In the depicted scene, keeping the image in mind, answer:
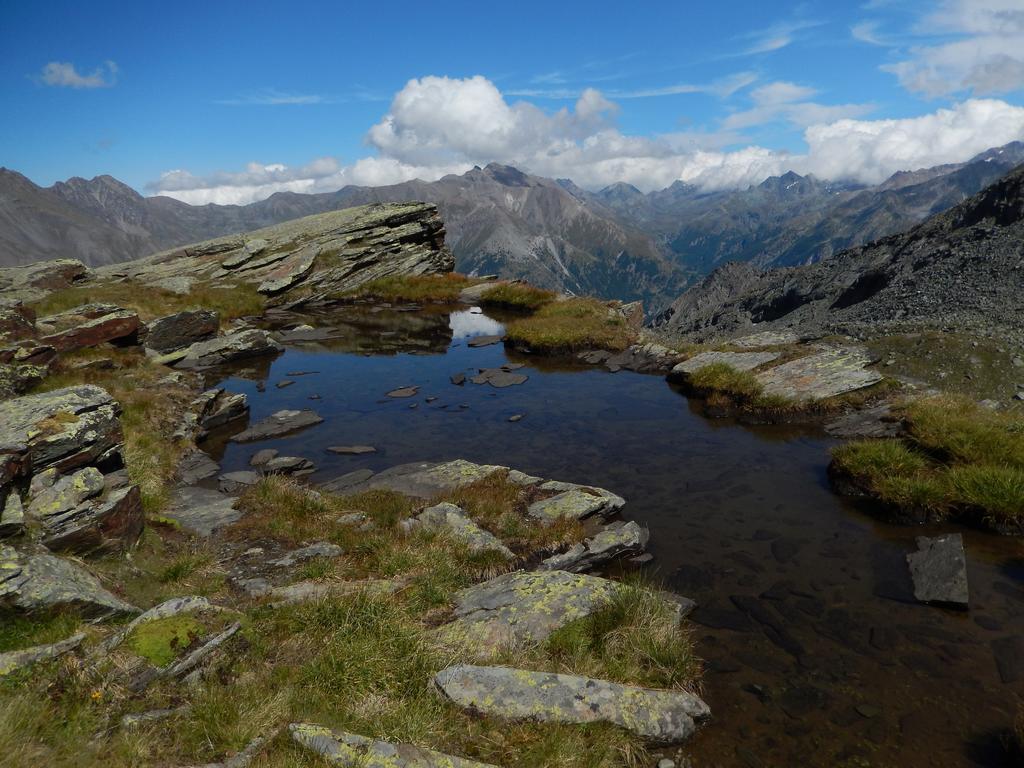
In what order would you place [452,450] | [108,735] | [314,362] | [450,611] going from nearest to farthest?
1. [108,735]
2. [450,611]
3. [452,450]
4. [314,362]

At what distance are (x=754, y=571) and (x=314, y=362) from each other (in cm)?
2895

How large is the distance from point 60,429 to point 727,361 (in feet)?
84.1

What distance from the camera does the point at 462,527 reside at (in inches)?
567

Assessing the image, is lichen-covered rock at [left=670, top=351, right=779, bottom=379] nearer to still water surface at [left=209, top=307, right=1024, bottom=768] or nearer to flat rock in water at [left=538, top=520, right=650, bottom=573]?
still water surface at [left=209, top=307, right=1024, bottom=768]

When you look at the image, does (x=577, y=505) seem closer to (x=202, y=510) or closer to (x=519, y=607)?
(x=519, y=607)

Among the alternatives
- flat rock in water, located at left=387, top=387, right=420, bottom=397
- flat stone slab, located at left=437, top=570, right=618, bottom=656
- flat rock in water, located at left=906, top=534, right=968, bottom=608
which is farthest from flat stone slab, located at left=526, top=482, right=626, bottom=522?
flat rock in water, located at left=387, top=387, right=420, bottom=397

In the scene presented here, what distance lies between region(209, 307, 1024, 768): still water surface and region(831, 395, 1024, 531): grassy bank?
2.57 feet

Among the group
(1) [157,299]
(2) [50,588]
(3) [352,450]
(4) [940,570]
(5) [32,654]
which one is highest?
(1) [157,299]

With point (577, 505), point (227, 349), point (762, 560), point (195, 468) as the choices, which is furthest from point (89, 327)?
point (762, 560)

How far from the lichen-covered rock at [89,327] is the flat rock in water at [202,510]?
54.1 ft

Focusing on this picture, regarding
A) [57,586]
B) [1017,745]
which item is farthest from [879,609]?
[57,586]

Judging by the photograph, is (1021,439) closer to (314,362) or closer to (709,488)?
(709,488)

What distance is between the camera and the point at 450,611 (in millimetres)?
10945

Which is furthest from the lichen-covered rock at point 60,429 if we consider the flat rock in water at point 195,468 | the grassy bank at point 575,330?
the grassy bank at point 575,330
